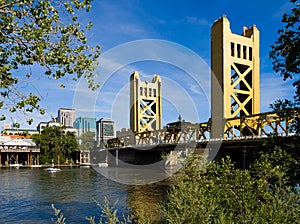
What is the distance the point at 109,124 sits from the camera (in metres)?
132

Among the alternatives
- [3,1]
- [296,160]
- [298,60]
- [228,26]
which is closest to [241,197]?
[296,160]

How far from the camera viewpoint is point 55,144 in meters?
88.7

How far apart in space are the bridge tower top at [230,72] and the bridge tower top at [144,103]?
181 ft

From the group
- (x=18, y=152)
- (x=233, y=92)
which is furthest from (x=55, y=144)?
(x=233, y=92)

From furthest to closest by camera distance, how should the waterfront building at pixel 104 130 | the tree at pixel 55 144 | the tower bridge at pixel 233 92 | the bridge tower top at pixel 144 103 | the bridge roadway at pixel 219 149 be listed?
1. the waterfront building at pixel 104 130
2. the bridge tower top at pixel 144 103
3. the tree at pixel 55 144
4. the tower bridge at pixel 233 92
5. the bridge roadway at pixel 219 149

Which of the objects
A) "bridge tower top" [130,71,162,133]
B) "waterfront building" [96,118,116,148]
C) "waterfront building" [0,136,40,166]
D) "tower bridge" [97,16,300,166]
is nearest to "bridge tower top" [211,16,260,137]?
"tower bridge" [97,16,300,166]

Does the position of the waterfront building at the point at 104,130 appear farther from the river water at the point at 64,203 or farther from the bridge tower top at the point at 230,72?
the river water at the point at 64,203

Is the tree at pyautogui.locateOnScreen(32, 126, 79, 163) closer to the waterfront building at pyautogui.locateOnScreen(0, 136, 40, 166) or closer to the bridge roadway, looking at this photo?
the waterfront building at pyautogui.locateOnScreen(0, 136, 40, 166)

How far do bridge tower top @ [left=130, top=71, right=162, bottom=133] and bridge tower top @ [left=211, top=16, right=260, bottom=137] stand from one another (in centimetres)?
5504

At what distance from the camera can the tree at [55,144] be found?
88125 mm

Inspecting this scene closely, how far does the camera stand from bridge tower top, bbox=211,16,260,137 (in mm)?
35250

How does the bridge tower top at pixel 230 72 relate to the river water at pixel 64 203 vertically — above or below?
above

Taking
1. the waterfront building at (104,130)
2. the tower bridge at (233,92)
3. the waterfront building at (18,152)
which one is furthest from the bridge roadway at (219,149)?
the waterfront building at (104,130)

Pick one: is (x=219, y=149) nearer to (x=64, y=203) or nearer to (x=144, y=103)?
(x=64, y=203)
